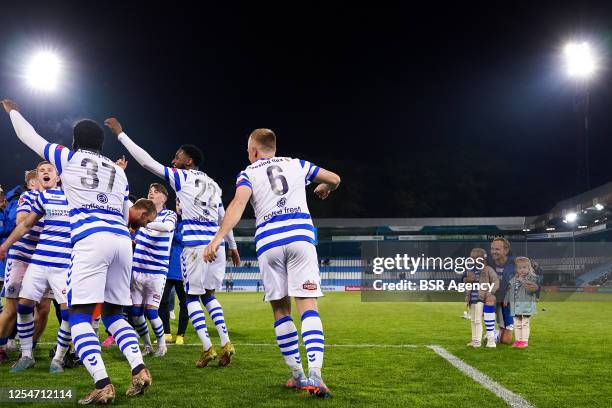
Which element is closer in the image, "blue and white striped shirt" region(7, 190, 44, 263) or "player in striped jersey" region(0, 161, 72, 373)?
"player in striped jersey" region(0, 161, 72, 373)

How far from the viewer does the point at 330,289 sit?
141 feet

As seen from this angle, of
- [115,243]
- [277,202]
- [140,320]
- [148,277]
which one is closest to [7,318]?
[140,320]

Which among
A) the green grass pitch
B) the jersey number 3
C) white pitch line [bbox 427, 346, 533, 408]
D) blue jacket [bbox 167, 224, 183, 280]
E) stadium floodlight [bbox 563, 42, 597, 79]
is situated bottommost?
the green grass pitch

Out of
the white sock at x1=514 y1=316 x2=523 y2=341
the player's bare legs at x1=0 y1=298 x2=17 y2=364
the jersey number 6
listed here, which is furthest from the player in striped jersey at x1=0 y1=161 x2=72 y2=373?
the white sock at x1=514 y1=316 x2=523 y2=341

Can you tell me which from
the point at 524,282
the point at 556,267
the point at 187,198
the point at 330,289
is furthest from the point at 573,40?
the point at 187,198

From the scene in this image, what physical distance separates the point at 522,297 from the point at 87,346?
5.94 meters

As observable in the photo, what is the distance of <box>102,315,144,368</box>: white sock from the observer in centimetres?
450

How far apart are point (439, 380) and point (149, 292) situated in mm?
3656

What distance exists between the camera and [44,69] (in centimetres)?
2553

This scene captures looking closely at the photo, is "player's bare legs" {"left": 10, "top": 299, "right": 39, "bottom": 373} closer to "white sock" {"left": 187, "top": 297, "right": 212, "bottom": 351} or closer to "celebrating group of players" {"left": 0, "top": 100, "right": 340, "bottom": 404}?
"celebrating group of players" {"left": 0, "top": 100, "right": 340, "bottom": 404}

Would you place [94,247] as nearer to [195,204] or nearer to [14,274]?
[195,204]

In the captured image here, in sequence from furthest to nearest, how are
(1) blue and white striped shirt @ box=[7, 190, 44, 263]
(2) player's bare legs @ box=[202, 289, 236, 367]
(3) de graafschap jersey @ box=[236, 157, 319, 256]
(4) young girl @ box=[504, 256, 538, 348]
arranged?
(4) young girl @ box=[504, 256, 538, 348], (1) blue and white striped shirt @ box=[7, 190, 44, 263], (2) player's bare legs @ box=[202, 289, 236, 367], (3) de graafschap jersey @ box=[236, 157, 319, 256]

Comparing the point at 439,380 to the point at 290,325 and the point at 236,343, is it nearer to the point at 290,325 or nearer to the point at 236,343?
the point at 290,325

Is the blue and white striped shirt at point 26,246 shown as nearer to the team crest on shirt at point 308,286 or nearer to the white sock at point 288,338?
the white sock at point 288,338
